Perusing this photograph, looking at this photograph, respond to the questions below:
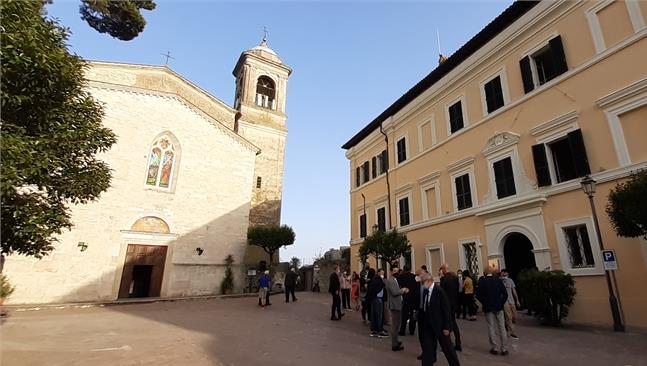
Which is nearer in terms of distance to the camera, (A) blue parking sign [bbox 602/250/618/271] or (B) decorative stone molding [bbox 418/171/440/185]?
(A) blue parking sign [bbox 602/250/618/271]

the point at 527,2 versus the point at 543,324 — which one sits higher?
the point at 527,2

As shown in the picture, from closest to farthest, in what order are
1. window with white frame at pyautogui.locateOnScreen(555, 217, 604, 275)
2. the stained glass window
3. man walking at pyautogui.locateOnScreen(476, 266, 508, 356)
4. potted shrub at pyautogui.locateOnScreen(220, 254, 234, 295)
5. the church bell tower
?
man walking at pyautogui.locateOnScreen(476, 266, 508, 356) → window with white frame at pyautogui.locateOnScreen(555, 217, 604, 275) → the stained glass window → potted shrub at pyautogui.locateOnScreen(220, 254, 234, 295) → the church bell tower

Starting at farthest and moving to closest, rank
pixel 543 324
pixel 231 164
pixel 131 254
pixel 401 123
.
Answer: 1. pixel 231 164
2. pixel 401 123
3. pixel 131 254
4. pixel 543 324

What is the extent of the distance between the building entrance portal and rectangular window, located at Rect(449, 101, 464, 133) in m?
18.5

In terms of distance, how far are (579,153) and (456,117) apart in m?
6.36

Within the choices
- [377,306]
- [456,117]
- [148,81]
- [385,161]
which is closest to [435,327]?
[377,306]

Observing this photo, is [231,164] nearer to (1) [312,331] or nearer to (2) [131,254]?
(2) [131,254]

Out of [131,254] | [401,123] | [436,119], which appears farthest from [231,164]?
[436,119]

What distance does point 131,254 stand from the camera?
1892 centimetres

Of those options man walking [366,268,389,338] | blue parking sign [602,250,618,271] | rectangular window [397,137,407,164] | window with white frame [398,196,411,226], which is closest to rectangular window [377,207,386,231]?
window with white frame [398,196,411,226]

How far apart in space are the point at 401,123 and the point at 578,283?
12.8 m

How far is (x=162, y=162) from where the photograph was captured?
2119 centimetres

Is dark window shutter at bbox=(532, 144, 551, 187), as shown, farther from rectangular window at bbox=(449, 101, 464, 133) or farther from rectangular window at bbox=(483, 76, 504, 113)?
rectangular window at bbox=(449, 101, 464, 133)

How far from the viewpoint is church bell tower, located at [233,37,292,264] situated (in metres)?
29.5
